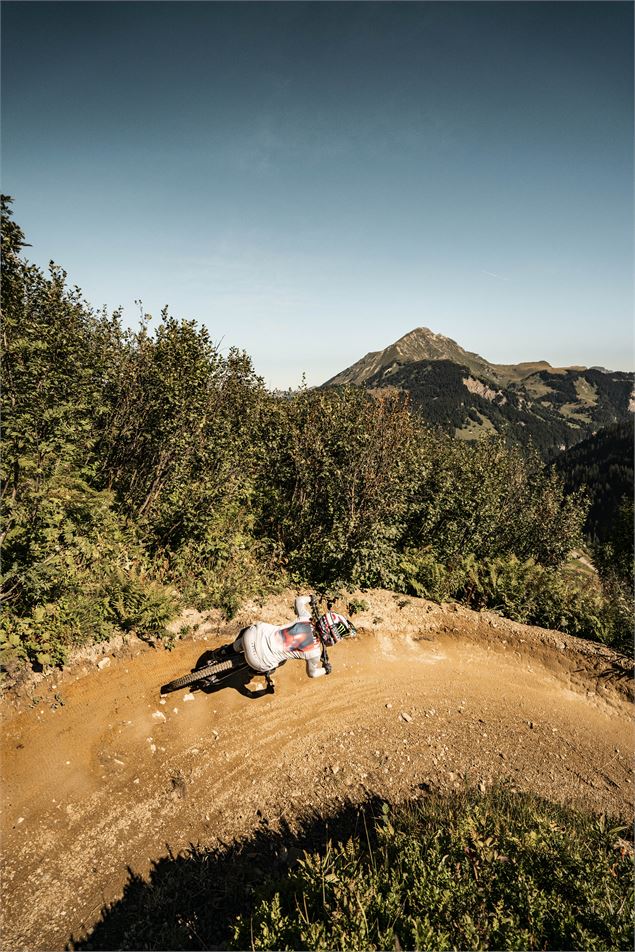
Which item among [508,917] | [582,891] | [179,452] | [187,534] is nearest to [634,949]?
[582,891]

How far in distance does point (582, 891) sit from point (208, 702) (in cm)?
653

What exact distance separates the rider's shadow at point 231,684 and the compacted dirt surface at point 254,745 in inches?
2.7

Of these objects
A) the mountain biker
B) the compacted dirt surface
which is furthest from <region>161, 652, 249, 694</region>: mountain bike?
the mountain biker

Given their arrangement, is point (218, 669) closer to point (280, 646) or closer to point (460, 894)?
point (280, 646)

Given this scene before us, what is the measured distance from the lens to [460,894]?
4.23 metres

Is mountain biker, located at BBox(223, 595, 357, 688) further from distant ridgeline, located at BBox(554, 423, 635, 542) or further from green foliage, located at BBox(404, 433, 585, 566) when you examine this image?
distant ridgeline, located at BBox(554, 423, 635, 542)

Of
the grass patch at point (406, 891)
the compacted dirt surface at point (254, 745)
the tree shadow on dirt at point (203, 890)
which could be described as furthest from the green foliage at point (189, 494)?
the grass patch at point (406, 891)

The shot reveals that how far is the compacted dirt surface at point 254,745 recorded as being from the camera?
5.42 metres

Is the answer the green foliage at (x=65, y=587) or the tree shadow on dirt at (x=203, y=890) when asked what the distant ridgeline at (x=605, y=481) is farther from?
the green foliage at (x=65, y=587)

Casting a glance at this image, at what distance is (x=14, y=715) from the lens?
22.2 ft

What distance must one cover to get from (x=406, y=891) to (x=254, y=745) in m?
3.93

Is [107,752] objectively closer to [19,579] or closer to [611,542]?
[19,579]

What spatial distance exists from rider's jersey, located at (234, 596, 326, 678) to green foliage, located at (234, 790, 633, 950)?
260 cm

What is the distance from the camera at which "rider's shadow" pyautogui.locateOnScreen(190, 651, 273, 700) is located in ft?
26.8
